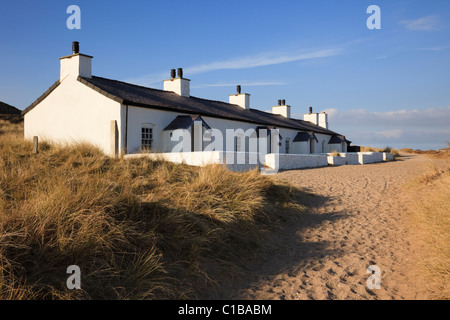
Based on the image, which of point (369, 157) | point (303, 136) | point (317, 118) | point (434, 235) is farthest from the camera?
point (317, 118)

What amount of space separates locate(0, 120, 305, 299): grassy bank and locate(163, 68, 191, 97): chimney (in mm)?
14497

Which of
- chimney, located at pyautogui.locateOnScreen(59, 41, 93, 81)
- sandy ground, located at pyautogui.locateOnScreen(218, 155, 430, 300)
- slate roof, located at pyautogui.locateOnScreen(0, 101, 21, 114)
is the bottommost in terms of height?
sandy ground, located at pyautogui.locateOnScreen(218, 155, 430, 300)

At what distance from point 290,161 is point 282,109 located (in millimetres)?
18005

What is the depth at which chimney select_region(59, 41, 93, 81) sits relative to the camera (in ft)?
55.1

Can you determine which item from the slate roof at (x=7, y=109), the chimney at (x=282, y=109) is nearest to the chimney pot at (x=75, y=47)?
the chimney at (x=282, y=109)

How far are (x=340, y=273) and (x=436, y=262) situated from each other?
1552 millimetres

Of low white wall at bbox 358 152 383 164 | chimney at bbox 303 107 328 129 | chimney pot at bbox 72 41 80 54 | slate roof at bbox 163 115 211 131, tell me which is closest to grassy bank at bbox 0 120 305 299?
slate roof at bbox 163 115 211 131

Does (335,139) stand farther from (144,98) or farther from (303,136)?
(144,98)

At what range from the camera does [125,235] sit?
527cm

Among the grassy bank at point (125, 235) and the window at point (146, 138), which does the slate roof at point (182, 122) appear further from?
the grassy bank at point (125, 235)

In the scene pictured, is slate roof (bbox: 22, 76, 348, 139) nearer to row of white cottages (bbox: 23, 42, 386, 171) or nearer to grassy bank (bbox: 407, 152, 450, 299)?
row of white cottages (bbox: 23, 42, 386, 171)

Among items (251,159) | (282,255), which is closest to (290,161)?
(251,159)
